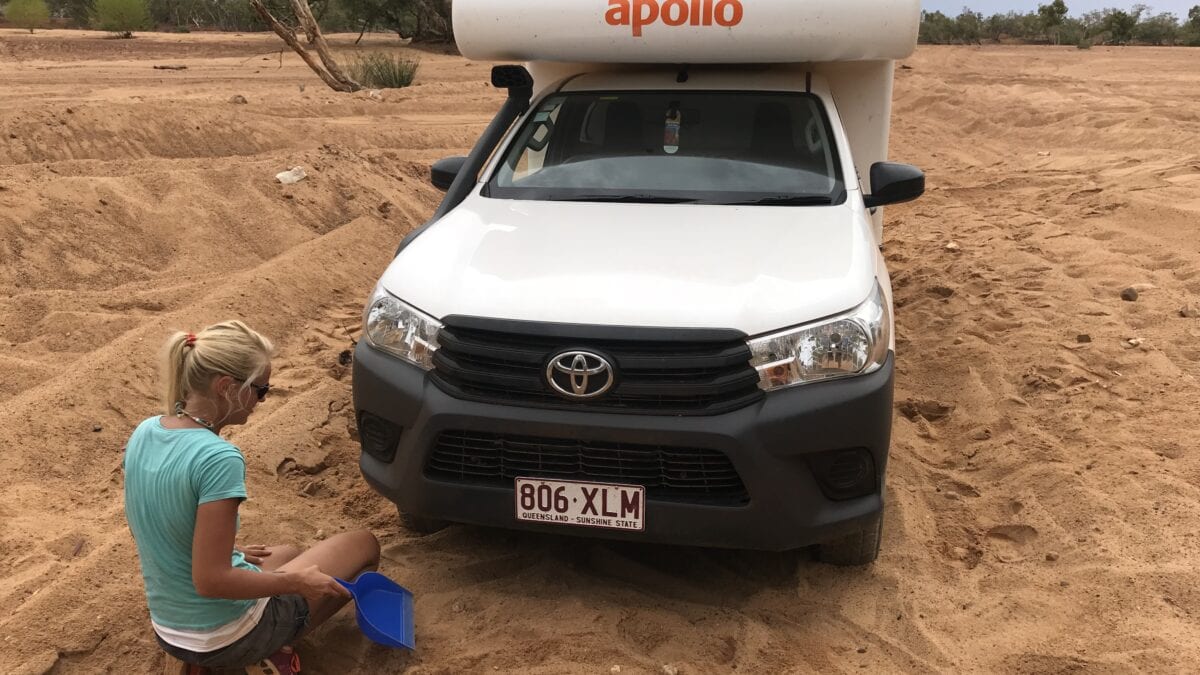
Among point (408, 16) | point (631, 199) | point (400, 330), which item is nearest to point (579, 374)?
point (400, 330)

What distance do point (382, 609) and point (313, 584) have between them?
48 centimetres

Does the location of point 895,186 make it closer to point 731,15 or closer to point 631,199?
point 731,15

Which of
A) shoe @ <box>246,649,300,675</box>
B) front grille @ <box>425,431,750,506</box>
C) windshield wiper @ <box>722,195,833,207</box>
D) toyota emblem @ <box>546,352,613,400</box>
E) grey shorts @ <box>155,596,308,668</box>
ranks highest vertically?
windshield wiper @ <box>722,195,833,207</box>

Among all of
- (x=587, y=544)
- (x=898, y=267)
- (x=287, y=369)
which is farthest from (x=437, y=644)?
(x=898, y=267)

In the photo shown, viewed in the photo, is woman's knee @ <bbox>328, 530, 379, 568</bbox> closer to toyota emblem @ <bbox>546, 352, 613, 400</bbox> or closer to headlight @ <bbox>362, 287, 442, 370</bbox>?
headlight @ <bbox>362, 287, 442, 370</bbox>

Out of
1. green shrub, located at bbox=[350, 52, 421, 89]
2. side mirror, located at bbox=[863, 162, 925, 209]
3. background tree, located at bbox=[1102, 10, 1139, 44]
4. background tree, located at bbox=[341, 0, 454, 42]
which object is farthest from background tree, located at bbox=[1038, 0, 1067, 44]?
Result: side mirror, located at bbox=[863, 162, 925, 209]

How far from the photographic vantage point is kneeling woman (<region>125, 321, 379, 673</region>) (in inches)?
107

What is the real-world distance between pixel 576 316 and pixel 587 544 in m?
1.22

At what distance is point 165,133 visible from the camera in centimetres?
1013

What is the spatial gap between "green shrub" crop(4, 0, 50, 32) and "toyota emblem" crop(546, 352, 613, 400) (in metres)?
36.2

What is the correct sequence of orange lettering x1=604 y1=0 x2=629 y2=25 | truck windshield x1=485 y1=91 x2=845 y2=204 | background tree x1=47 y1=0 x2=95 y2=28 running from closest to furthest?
1. truck windshield x1=485 y1=91 x2=845 y2=204
2. orange lettering x1=604 y1=0 x2=629 y2=25
3. background tree x1=47 y1=0 x2=95 y2=28

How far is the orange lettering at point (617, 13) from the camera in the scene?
4.94 meters

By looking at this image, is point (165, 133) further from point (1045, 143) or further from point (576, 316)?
point (1045, 143)

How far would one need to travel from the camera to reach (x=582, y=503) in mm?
3402
